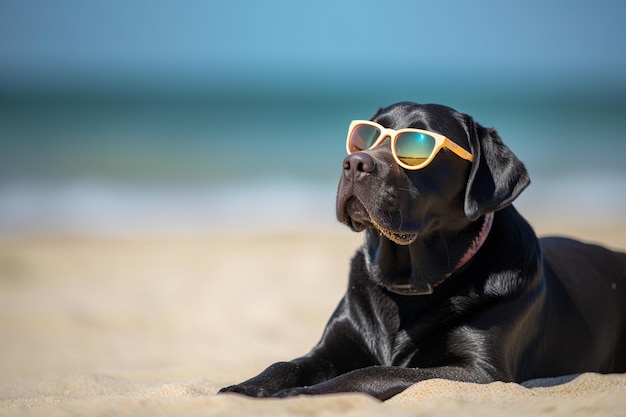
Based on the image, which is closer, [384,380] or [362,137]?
[384,380]

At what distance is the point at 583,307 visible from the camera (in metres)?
4.41

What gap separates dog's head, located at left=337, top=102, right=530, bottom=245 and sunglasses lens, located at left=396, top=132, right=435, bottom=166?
0.15 ft

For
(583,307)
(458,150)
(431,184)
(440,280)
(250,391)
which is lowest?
(250,391)

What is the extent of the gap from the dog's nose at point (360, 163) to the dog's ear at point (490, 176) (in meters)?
0.49

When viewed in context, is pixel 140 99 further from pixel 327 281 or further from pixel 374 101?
pixel 327 281

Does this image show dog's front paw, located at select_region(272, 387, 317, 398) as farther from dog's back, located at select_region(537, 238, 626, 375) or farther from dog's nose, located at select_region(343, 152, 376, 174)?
dog's back, located at select_region(537, 238, 626, 375)

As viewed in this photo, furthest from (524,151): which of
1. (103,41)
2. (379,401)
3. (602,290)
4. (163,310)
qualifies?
(103,41)

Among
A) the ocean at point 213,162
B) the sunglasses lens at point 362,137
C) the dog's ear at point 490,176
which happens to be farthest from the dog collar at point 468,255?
the ocean at point 213,162

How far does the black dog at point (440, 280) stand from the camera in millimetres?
3740

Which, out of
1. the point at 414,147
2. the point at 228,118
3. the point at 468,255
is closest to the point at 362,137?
the point at 414,147

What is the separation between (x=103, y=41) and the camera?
69.3m

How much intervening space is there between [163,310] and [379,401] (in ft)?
13.4

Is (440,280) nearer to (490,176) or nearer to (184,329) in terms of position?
(490,176)

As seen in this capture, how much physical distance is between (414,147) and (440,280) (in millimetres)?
640
